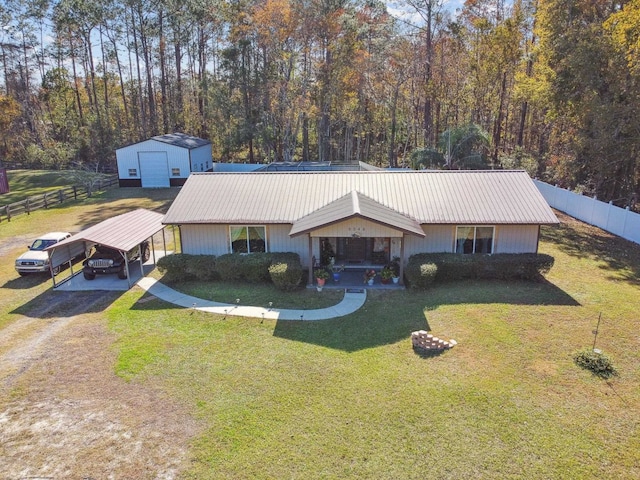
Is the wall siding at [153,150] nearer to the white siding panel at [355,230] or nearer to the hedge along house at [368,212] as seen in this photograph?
the hedge along house at [368,212]

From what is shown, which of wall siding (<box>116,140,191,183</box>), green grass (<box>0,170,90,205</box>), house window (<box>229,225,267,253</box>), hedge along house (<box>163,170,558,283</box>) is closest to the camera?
hedge along house (<box>163,170,558,283</box>)

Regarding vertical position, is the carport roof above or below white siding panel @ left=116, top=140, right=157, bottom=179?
below

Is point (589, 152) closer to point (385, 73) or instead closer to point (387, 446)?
point (385, 73)

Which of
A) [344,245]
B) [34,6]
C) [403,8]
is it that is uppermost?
[34,6]

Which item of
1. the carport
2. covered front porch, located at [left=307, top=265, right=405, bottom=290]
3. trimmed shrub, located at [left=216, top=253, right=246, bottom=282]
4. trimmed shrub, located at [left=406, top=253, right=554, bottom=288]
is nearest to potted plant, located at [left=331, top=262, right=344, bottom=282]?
covered front porch, located at [left=307, top=265, right=405, bottom=290]

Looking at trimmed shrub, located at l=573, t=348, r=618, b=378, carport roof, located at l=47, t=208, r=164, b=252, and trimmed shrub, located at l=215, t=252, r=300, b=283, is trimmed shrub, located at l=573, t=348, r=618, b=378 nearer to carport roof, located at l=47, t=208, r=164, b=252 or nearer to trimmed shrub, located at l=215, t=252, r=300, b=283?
trimmed shrub, located at l=215, t=252, r=300, b=283

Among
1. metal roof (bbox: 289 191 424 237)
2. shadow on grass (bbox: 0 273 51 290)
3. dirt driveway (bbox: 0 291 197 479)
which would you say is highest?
metal roof (bbox: 289 191 424 237)

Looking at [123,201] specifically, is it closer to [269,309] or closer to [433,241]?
[269,309]

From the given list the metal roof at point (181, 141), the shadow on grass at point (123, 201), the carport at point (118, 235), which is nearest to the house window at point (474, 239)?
the carport at point (118, 235)

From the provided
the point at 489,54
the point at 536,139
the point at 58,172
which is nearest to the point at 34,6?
the point at 58,172
